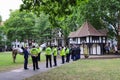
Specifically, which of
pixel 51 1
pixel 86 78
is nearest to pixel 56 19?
pixel 51 1

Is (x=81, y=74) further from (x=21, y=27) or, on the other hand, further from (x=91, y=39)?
(x=21, y=27)

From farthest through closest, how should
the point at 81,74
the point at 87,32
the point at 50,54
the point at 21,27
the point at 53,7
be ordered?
the point at 21,27
the point at 87,32
the point at 50,54
the point at 81,74
the point at 53,7

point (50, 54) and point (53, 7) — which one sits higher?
point (53, 7)

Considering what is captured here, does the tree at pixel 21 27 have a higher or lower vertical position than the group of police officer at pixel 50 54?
higher

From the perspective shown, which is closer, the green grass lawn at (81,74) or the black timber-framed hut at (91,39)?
the green grass lawn at (81,74)

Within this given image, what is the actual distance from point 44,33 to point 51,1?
73.8 m

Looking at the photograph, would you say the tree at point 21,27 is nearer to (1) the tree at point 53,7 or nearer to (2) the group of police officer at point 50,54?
(2) the group of police officer at point 50,54

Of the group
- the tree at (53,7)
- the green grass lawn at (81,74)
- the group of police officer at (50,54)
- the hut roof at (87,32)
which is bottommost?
the green grass lawn at (81,74)

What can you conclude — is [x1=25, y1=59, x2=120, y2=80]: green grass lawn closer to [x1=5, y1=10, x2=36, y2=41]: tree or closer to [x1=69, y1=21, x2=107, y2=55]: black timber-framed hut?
[x1=69, y1=21, x2=107, y2=55]: black timber-framed hut

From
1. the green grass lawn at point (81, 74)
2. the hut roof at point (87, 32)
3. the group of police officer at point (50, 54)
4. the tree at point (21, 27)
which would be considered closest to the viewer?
the green grass lawn at point (81, 74)

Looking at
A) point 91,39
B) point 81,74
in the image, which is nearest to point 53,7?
point 81,74

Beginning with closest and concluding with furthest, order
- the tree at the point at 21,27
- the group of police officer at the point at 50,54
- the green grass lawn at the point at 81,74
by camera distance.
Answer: the green grass lawn at the point at 81,74, the group of police officer at the point at 50,54, the tree at the point at 21,27

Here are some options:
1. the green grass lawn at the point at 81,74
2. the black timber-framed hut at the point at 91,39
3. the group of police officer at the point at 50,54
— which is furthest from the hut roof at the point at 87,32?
the green grass lawn at the point at 81,74

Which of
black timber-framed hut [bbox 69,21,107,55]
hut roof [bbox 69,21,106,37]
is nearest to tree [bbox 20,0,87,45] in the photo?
black timber-framed hut [bbox 69,21,107,55]
